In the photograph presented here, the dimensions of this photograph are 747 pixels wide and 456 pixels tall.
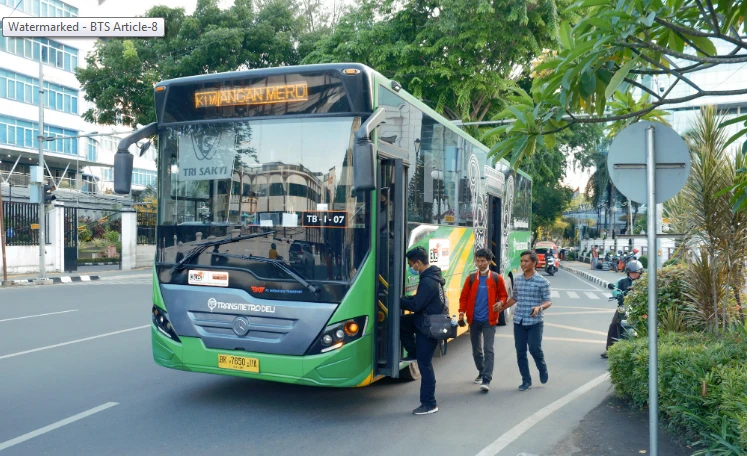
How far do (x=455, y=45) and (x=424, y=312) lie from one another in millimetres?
15317

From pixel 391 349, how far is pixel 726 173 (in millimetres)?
4130

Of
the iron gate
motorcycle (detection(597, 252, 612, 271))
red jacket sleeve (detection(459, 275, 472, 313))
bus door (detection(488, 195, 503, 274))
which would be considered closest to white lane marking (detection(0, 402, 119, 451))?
red jacket sleeve (detection(459, 275, 472, 313))

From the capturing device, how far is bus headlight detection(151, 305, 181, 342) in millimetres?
6594

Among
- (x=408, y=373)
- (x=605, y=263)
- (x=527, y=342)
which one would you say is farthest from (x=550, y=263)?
(x=408, y=373)

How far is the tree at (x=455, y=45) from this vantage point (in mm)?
19547

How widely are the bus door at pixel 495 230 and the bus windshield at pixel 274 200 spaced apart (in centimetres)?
674

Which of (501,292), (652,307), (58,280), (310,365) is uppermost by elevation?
(652,307)

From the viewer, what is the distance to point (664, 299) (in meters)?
8.05

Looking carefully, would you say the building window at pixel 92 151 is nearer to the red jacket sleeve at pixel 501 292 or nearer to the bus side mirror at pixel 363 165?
the red jacket sleeve at pixel 501 292

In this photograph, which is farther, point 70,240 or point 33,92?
point 33,92

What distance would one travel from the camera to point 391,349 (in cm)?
651

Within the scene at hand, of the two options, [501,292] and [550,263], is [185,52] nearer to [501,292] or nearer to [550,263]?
[550,263]

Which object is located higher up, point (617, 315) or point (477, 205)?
point (477, 205)

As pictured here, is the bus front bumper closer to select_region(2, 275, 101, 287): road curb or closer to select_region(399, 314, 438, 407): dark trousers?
select_region(399, 314, 438, 407): dark trousers
